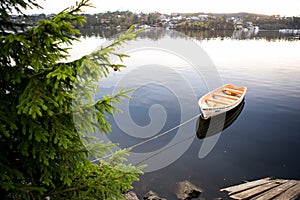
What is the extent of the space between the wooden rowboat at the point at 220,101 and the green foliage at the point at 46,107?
14159 mm

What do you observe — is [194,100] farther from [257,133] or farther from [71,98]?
[71,98]

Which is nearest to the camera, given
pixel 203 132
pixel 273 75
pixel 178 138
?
pixel 178 138

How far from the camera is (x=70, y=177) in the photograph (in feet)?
11.7

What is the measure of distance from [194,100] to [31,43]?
2240 cm

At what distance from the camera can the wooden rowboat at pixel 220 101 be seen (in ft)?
55.4

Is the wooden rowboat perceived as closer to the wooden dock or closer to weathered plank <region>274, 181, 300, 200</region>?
the wooden dock

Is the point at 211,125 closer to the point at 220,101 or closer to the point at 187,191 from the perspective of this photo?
the point at 220,101

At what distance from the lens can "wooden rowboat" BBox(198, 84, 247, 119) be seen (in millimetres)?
16875

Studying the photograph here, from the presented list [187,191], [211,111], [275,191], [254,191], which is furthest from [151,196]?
[211,111]

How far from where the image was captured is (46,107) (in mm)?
2371

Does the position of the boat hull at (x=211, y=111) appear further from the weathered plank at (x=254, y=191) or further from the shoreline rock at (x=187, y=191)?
the weathered plank at (x=254, y=191)

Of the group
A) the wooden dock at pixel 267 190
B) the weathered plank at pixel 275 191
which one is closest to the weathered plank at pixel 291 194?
the wooden dock at pixel 267 190

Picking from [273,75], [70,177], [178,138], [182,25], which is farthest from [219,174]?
A: [182,25]

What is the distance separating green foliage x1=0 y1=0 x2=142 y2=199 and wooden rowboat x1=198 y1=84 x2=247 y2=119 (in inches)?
557
